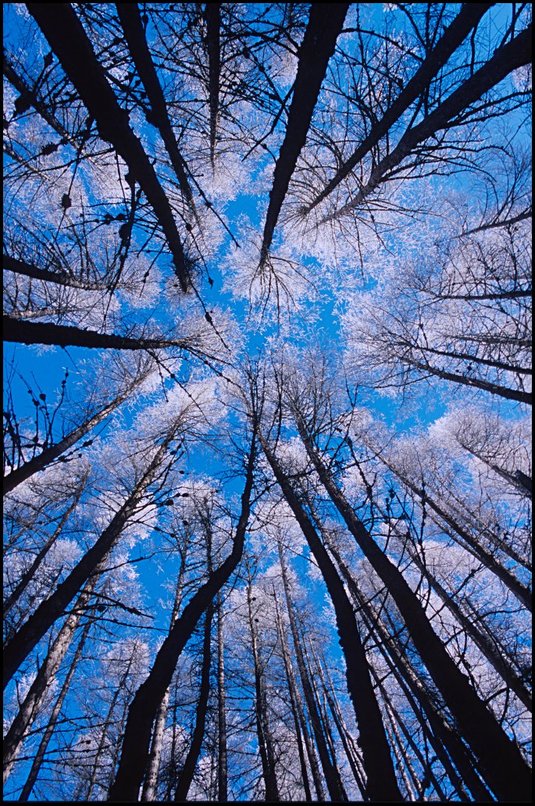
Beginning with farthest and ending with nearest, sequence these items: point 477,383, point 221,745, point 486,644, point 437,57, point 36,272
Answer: point 477,383 → point 221,745 → point 486,644 → point 36,272 → point 437,57

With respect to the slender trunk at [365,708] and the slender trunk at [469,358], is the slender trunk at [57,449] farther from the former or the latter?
the slender trunk at [469,358]

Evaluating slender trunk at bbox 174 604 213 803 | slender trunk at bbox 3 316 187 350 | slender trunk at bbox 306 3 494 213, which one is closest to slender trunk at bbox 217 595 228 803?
slender trunk at bbox 174 604 213 803

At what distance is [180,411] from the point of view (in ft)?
33.0

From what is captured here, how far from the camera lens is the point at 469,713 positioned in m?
2.12

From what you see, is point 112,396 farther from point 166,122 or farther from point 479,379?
point 479,379

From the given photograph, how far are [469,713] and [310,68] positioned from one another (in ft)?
16.0

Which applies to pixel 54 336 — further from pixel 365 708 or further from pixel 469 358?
pixel 469 358

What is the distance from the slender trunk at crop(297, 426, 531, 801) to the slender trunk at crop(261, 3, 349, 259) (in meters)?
4.47

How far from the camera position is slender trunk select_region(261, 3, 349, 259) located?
8.58ft

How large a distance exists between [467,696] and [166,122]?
5462mm

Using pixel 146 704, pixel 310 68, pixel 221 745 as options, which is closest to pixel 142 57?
pixel 310 68

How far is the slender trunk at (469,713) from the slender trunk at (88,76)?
4.77 meters

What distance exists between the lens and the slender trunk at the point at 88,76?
2.43 m

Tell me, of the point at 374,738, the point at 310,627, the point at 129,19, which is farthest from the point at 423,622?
the point at 310,627
